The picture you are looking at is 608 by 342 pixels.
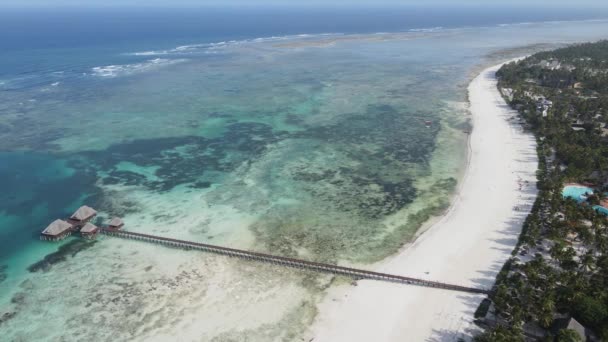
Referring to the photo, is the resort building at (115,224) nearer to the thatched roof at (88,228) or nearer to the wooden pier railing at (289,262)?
the wooden pier railing at (289,262)

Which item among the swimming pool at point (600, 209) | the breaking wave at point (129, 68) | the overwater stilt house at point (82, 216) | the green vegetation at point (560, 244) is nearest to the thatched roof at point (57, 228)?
the overwater stilt house at point (82, 216)

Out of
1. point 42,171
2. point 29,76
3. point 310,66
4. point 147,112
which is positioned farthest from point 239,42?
point 42,171

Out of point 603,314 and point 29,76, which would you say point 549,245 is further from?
point 29,76

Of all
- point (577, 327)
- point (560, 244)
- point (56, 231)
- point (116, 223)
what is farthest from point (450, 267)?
Answer: point (56, 231)

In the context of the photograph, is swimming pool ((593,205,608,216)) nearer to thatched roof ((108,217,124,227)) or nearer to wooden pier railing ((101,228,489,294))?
wooden pier railing ((101,228,489,294))

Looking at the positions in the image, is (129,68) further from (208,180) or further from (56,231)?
(56,231)

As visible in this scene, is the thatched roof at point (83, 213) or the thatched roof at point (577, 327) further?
the thatched roof at point (83, 213)

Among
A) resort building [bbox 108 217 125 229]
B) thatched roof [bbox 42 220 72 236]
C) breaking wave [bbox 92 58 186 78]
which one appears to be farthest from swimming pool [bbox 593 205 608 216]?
breaking wave [bbox 92 58 186 78]
